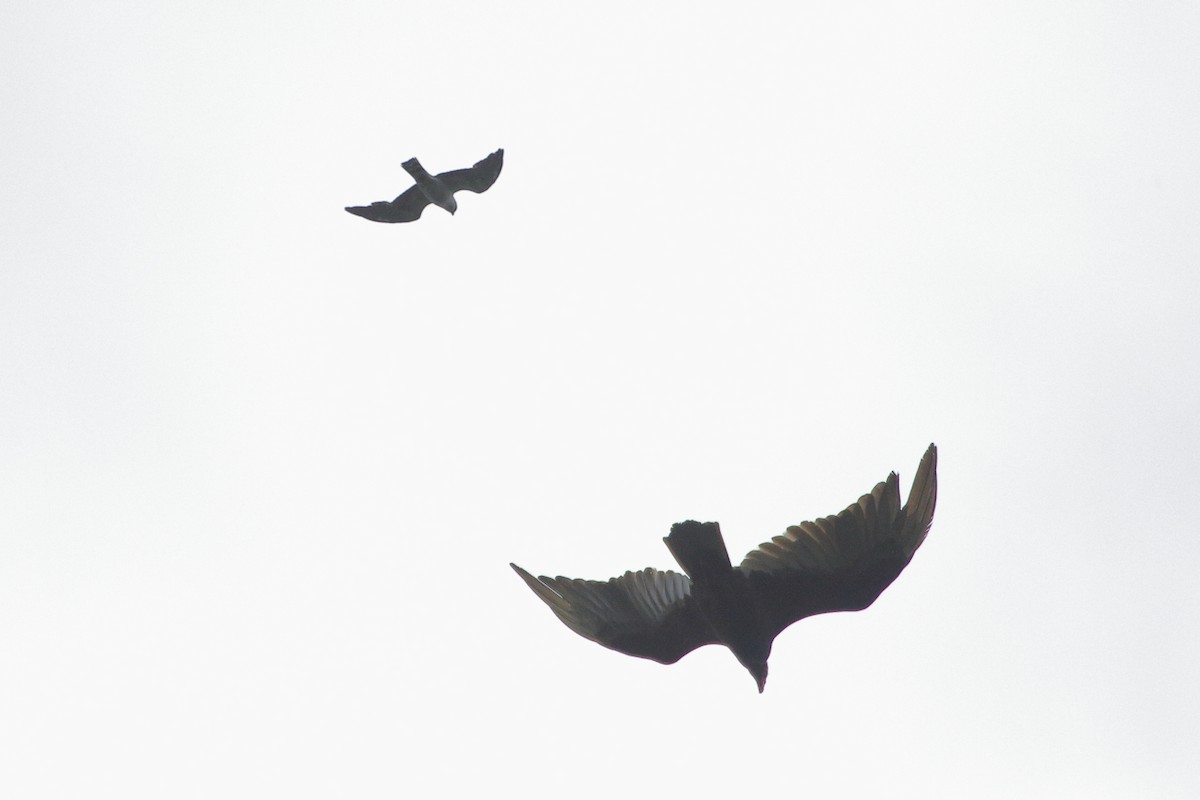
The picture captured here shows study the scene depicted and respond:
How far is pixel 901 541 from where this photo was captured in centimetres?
1361

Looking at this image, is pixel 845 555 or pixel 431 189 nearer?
pixel 845 555

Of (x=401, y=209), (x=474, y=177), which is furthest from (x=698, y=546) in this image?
(x=401, y=209)


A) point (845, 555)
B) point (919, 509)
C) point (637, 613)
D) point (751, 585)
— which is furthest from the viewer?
point (637, 613)

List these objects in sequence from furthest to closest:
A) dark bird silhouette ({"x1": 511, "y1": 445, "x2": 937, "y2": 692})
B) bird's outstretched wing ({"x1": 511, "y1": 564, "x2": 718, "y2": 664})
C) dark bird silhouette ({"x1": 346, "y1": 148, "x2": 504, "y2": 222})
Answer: dark bird silhouette ({"x1": 346, "y1": 148, "x2": 504, "y2": 222}), bird's outstretched wing ({"x1": 511, "y1": 564, "x2": 718, "y2": 664}), dark bird silhouette ({"x1": 511, "y1": 445, "x2": 937, "y2": 692})

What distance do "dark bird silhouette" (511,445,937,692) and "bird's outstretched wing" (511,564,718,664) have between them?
0.04ft

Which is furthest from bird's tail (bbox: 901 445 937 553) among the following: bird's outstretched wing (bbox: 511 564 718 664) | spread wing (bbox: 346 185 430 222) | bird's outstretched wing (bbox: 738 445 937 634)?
spread wing (bbox: 346 185 430 222)

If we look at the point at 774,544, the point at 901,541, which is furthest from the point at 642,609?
the point at 901,541

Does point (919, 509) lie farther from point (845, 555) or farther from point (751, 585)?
point (751, 585)

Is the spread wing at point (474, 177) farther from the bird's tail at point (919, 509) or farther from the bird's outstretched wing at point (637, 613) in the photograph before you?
the bird's tail at point (919, 509)

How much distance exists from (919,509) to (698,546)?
234 centimetres

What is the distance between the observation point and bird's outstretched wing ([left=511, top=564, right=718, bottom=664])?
46.5 feet

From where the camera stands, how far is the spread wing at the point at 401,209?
52.1 feet

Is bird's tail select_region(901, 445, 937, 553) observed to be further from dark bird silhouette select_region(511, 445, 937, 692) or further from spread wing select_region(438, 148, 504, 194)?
spread wing select_region(438, 148, 504, 194)

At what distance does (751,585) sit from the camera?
1402 centimetres
